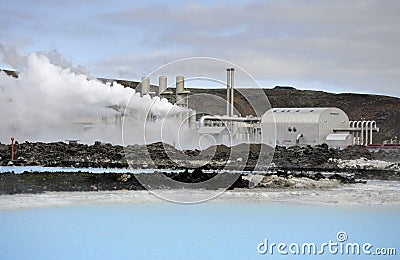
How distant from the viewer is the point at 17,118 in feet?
137

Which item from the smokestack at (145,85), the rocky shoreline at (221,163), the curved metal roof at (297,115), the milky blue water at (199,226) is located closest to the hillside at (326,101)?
the curved metal roof at (297,115)

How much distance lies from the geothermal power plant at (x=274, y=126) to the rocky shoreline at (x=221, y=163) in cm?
198

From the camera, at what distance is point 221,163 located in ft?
120

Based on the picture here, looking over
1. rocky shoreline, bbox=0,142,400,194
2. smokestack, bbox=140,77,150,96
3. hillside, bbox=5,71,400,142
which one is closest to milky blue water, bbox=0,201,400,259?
rocky shoreline, bbox=0,142,400,194

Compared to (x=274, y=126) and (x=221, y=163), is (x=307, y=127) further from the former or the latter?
(x=221, y=163)

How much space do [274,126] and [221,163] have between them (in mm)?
13972

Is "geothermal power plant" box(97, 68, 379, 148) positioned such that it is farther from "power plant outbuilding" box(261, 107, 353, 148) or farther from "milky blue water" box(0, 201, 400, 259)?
"milky blue water" box(0, 201, 400, 259)

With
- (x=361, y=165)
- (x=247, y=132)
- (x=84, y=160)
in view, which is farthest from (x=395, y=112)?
(x=84, y=160)

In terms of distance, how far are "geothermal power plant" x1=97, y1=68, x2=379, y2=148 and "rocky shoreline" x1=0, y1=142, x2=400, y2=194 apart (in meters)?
1.98

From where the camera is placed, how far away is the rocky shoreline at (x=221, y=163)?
24.7m

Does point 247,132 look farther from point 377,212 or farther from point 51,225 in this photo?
point 51,225

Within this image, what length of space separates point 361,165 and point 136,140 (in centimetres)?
1370

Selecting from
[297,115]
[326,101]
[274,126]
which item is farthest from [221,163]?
[326,101]

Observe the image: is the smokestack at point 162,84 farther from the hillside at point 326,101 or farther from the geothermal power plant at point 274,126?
the hillside at point 326,101
